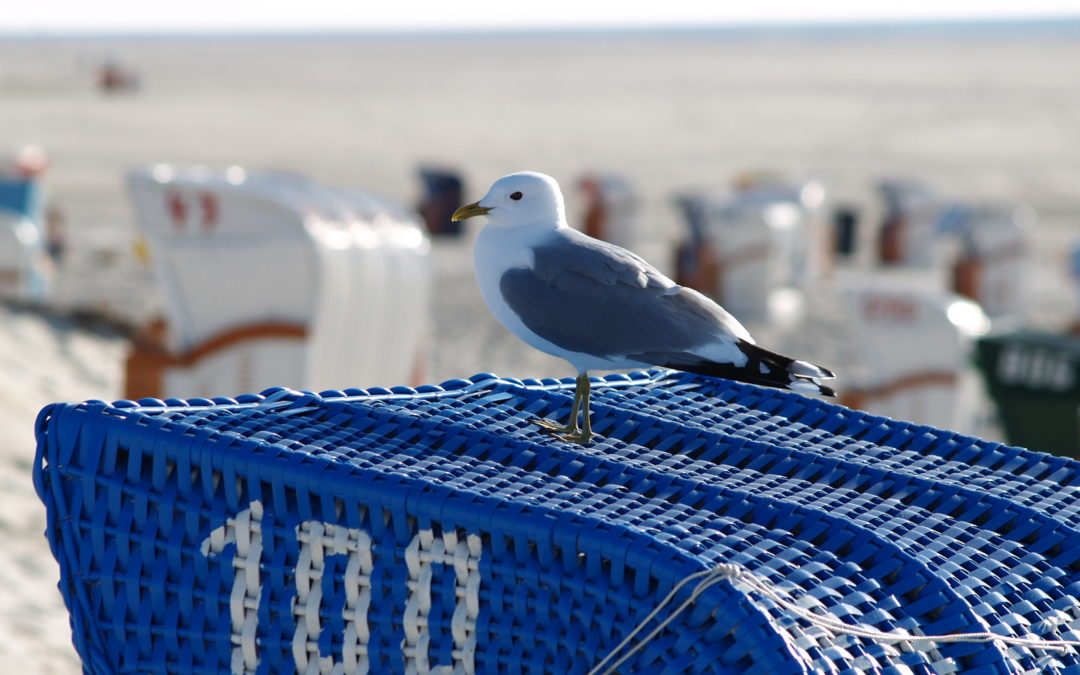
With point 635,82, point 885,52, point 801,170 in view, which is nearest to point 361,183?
point 801,170

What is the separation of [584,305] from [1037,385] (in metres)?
5.25

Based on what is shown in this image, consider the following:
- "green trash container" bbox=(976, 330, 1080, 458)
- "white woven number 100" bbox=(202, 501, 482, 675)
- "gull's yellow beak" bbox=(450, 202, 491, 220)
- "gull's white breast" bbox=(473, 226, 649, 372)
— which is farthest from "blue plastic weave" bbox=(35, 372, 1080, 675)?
"green trash container" bbox=(976, 330, 1080, 458)

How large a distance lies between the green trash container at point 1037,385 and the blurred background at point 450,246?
0.01 meters

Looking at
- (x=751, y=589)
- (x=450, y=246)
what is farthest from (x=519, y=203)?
(x=450, y=246)

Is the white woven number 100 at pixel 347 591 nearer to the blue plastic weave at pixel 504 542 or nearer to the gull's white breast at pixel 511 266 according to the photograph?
the blue plastic weave at pixel 504 542

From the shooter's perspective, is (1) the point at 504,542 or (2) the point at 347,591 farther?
(2) the point at 347,591

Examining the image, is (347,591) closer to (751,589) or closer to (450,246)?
(751,589)

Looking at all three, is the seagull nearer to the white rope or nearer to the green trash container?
the white rope

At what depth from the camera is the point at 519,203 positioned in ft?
9.31

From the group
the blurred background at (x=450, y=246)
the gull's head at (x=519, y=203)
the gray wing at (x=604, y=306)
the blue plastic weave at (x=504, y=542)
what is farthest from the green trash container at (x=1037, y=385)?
the gull's head at (x=519, y=203)

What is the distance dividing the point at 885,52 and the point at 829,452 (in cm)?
10589

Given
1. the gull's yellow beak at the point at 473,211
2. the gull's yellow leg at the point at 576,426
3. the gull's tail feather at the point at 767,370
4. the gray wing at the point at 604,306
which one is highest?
the gull's yellow beak at the point at 473,211

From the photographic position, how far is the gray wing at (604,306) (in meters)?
2.73

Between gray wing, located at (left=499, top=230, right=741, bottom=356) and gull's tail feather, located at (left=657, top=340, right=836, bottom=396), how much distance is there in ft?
0.13
